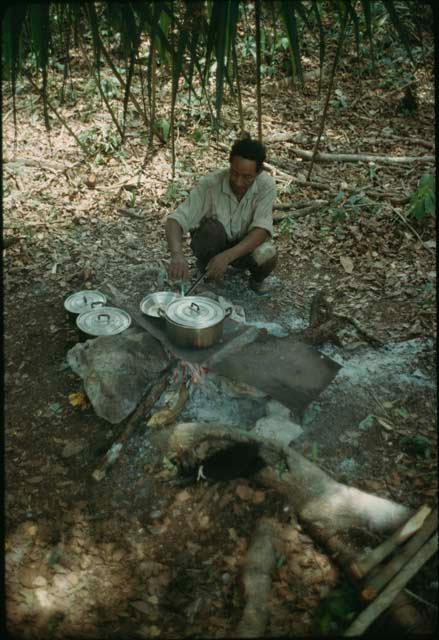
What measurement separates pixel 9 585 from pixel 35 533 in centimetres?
26

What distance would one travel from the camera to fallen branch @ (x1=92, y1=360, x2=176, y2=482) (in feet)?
8.69

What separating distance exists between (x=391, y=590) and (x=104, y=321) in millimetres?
2325

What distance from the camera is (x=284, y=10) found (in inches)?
77.8

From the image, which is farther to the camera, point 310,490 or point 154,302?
point 154,302

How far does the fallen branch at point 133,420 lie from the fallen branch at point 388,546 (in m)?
1.37

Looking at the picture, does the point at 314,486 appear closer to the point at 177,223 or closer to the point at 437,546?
the point at 437,546

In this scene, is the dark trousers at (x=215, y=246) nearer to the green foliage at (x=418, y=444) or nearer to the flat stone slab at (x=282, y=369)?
the flat stone slab at (x=282, y=369)

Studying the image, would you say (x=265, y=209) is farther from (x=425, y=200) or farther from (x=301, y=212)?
(x=425, y=200)

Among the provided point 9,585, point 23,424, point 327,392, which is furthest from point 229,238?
point 9,585

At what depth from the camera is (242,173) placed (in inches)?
137

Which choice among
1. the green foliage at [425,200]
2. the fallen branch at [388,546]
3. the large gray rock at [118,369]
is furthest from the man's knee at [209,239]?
the fallen branch at [388,546]

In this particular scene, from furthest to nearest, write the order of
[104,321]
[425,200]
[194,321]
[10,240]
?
[10,240]
[425,200]
[104,321]
[194,321]

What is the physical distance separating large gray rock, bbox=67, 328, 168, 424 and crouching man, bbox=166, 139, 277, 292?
0.73 meters

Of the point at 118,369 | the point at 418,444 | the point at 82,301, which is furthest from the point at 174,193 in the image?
the point at 418,444
